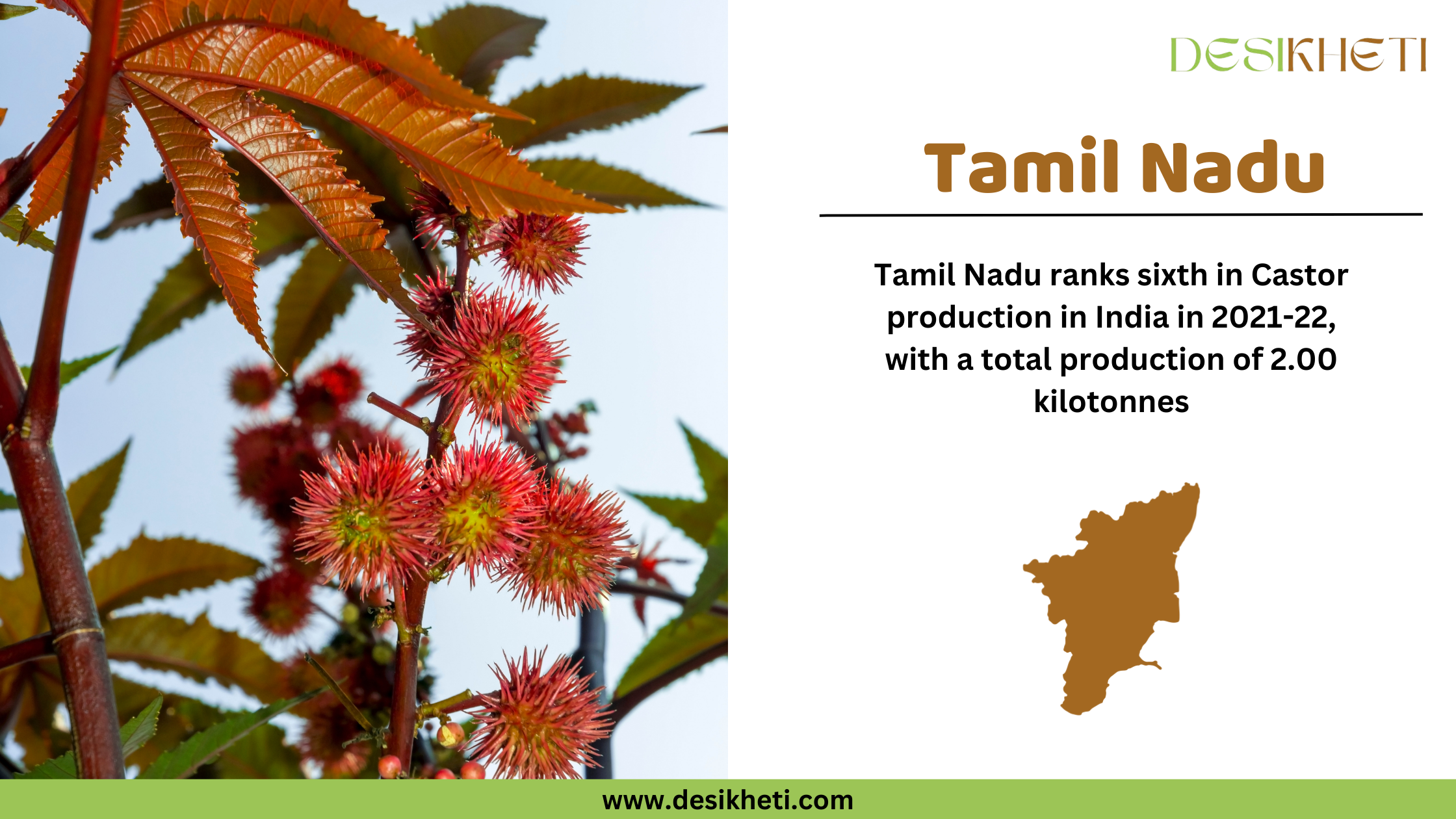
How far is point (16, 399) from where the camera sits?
41 centimetres

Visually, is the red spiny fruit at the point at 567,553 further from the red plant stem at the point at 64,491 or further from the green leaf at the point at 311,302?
the green leaf at the point at 311,302

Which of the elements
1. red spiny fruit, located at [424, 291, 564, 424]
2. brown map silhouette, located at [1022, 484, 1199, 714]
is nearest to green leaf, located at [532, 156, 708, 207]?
brown map silhouette, located at [1022, 484, 1199, 714]

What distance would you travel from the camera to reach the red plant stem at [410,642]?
42 centimetres

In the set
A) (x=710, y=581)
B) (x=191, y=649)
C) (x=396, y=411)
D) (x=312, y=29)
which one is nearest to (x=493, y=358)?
(x=396, y=411)

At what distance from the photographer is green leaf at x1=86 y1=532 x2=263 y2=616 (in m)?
0.96

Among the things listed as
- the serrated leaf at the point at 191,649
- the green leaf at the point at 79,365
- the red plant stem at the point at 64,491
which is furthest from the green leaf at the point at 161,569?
the red plant stem at the point at 64,491

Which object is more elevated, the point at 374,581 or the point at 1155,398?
the point at 1155,398

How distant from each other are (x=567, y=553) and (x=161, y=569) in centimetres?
71

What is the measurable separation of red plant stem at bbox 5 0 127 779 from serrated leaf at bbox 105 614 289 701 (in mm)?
601

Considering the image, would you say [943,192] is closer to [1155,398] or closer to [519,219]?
[1155,398]

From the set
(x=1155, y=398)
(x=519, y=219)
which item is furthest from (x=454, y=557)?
(x=1155, y=398)

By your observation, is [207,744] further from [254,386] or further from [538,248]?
[254,386]

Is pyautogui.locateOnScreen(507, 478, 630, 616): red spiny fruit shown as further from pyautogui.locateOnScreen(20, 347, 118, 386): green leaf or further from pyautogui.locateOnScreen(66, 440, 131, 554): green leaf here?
pyautogui.locateOnScreen(66, 440, 131, 554): green leaf
